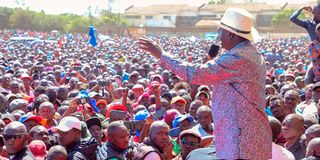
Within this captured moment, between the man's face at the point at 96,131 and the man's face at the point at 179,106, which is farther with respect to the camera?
the man's face at the point at 179,106

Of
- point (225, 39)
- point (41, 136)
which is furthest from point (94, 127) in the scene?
point (225, 39)

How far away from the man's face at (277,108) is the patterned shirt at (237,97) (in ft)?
9.59

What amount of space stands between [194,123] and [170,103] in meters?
1.69

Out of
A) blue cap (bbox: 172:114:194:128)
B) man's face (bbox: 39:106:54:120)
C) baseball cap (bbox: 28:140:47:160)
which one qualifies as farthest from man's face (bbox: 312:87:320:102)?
baseball cap (bbox: 28:140:47:160)

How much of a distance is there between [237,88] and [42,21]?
183ft

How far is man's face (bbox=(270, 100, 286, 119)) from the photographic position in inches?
238

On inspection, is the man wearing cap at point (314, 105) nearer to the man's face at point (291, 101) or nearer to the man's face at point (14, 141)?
the man's face at point (291, 101)

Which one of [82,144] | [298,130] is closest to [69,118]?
[82,144]

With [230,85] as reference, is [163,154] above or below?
below

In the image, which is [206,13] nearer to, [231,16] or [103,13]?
[103,13]

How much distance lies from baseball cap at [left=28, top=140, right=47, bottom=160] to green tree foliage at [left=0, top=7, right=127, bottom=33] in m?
51.7

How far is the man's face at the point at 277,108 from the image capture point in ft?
19.9

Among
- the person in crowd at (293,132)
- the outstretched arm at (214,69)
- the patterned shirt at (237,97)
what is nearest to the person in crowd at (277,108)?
the person in crowd at (293,132)

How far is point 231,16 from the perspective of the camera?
3203 millimetres
